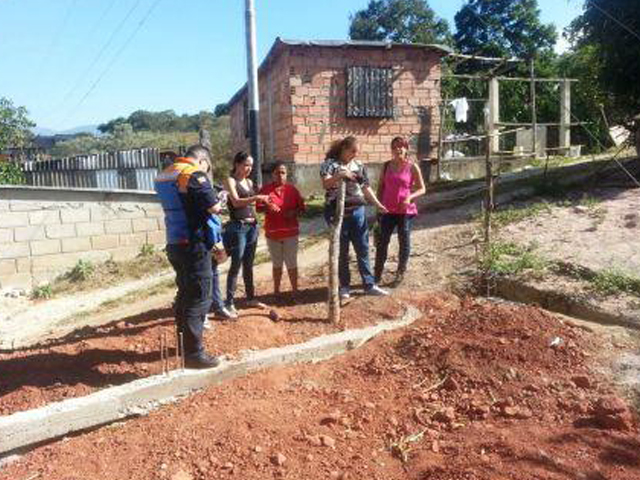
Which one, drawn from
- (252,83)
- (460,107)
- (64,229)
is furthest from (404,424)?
(460,107)

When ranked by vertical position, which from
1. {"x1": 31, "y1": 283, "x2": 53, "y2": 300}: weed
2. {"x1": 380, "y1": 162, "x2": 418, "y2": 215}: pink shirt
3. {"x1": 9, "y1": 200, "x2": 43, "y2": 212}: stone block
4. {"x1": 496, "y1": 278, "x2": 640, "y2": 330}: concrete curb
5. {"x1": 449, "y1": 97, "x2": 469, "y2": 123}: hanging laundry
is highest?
{"x1": 449, "y1": 97, "x2": 469, "y2": 123}: hanging laundry

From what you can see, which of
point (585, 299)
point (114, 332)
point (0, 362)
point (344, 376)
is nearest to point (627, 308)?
point (585, 299)

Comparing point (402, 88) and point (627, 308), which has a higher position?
point (402, 88)

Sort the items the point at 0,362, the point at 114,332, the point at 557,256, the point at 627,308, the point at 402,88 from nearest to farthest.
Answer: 1. the point at 0,362
2. the point at 627,308
3. the point at 114,332
4. the point at 557,256
5. the point at 402,88

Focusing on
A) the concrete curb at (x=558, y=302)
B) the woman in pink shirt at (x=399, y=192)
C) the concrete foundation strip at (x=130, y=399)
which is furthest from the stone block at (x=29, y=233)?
the concrete curb at (x=558, y=302)

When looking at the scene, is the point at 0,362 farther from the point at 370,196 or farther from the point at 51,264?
the point at 51,264

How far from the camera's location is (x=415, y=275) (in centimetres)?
646

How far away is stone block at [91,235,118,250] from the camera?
9555mm

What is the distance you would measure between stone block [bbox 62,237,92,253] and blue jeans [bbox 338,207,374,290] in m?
5.24

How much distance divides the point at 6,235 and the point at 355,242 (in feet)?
19.2

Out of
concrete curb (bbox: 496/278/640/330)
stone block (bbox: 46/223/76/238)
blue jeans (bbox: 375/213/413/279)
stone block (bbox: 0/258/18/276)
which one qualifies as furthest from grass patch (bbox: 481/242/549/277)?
stone block (bbox: 0/258/18/276)

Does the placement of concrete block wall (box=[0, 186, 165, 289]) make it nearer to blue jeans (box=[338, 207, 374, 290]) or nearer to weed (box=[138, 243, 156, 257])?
weed (box=[138, 243, 156, 257])

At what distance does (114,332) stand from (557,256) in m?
4.34

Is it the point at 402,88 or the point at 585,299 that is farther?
the point at 402,88
